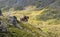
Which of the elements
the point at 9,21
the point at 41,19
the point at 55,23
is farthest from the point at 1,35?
the point at 41,19

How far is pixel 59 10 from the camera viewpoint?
199875 mm

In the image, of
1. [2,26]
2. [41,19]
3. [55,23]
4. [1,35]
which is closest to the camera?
[1,35]

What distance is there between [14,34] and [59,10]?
161892 mm

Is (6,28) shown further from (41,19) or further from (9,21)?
(41,19)

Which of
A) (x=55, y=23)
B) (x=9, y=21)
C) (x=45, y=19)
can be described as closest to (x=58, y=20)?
(x=55, y=23)

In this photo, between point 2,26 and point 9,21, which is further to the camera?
point 9,21

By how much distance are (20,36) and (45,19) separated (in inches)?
6186

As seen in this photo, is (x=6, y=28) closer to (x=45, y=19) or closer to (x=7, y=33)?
(x=7, y=33)

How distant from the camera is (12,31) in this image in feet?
142

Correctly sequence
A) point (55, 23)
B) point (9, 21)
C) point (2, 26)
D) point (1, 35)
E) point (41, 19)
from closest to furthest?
point (1, 35)
point (2, 26)
point (9, 21)
point (55, 23)
point (41, 19)

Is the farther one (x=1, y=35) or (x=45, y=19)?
(x=45, y=19)

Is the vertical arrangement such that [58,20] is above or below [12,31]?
below

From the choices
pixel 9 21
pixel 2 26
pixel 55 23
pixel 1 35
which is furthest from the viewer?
pixel 55 23

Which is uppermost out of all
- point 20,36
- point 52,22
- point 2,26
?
point 2,26
